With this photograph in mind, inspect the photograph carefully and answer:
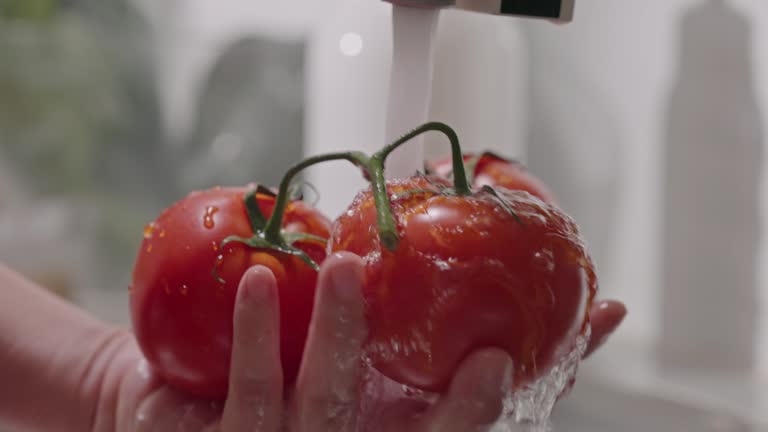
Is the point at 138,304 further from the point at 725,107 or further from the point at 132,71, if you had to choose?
the point at 132,71

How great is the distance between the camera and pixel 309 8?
3.95 ft

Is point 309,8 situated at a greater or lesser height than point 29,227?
greater

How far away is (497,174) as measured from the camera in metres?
0.50

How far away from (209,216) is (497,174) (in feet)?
0.54

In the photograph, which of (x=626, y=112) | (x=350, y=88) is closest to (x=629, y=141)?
(x=626, y=112)

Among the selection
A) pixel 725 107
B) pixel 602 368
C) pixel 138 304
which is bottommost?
pixel 602 368

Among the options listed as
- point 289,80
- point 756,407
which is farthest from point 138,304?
point 289,80

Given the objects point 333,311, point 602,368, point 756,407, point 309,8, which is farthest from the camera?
point 309,8

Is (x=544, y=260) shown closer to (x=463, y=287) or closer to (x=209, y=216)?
(x=463, y=287)

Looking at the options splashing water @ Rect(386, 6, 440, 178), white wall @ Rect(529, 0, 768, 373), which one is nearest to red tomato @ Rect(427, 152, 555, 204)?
splashing water @ Rect(386, 6, 440, 178)

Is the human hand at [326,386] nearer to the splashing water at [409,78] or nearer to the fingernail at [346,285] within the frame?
the fingernail at [346,285]

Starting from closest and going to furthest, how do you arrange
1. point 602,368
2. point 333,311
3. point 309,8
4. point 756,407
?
1. point 333,311
2. point 756,407
3. point 602,368
4. point 309,8

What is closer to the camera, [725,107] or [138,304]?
[138,304]

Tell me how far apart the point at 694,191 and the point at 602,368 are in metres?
0.21
